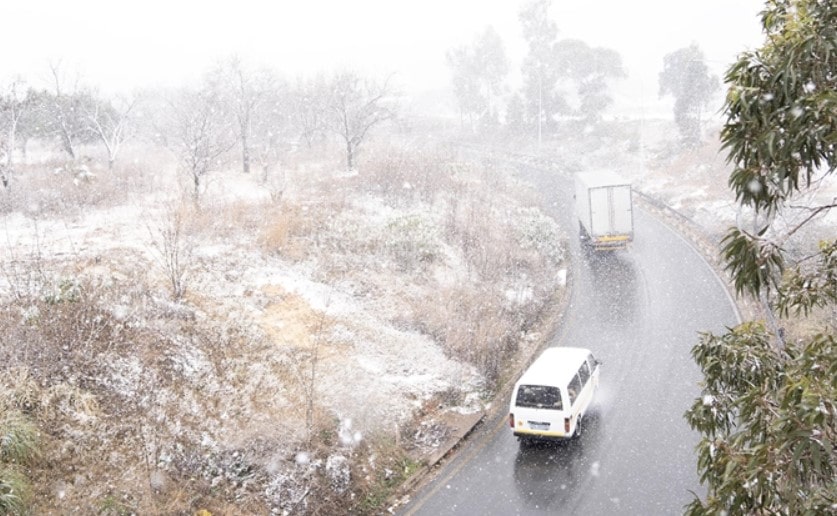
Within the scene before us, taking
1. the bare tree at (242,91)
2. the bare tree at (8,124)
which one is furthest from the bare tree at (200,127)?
the bare tree at (8,124)

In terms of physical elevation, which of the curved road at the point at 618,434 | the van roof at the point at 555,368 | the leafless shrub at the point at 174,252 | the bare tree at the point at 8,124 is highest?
the bare tree at the point at 8,124

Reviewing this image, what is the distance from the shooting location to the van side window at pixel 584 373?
1414cm

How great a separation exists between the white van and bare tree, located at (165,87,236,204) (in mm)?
17463

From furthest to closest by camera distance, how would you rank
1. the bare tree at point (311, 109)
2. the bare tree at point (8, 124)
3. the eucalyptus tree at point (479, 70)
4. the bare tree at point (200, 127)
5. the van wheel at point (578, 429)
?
the eucalyptus tree at point (479, 70) < the bare tree at point (311, 109) < the bare tree at point (200, 127) < the bare tree at point (8, 124) < the van wheel at point (578, 429)

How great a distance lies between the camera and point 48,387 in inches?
427

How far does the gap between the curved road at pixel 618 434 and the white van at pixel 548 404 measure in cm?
62

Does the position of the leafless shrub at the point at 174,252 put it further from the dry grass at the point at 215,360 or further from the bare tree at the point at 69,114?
the bare tree at the point at 69,114

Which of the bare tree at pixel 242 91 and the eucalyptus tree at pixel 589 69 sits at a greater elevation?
the eucalyptus tree at pixel 589 69

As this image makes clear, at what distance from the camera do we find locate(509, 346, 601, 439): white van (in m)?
12.9

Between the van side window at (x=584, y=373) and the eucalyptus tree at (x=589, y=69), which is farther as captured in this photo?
the eucalyptus tree at (x=589, y=69)

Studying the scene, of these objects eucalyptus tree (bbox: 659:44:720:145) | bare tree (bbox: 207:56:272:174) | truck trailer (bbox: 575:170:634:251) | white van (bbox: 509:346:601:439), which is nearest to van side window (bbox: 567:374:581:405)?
white van (bbox: 509:346:601:439)

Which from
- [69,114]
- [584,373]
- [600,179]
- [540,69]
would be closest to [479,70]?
[540,69]

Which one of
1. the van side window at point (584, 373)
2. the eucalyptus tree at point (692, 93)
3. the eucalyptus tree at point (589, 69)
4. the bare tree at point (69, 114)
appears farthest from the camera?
the eucalyptus tree at point (589, 69)

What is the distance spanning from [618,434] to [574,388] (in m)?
1.72
